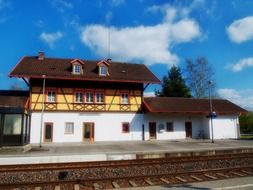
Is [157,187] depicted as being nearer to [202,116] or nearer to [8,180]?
[8,180]

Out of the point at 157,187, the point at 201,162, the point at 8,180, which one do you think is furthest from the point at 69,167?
the point at 201,162

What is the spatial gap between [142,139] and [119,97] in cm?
526

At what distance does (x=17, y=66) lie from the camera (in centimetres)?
2711

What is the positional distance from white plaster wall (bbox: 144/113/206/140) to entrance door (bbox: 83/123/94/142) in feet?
19.5

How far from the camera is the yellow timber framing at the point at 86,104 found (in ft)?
85.5

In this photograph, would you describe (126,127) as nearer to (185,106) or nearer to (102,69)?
(102,69)

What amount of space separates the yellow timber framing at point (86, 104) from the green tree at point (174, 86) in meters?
14.2

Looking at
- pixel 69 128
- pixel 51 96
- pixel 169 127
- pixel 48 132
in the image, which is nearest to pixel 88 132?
pixel 69 128

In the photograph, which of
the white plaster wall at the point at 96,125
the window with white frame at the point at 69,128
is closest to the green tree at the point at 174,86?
the white plaster wall at the point at 96,125

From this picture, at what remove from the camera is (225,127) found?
30562 mm

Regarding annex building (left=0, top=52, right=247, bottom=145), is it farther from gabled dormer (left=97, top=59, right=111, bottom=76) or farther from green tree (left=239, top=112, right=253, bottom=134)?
Answer: green tree (left=239, top=112, right=253, bottom=134)

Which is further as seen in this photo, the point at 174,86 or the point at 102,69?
the point at 174,86

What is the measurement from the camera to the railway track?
29.6 feet

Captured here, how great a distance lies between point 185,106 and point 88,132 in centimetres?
1158
